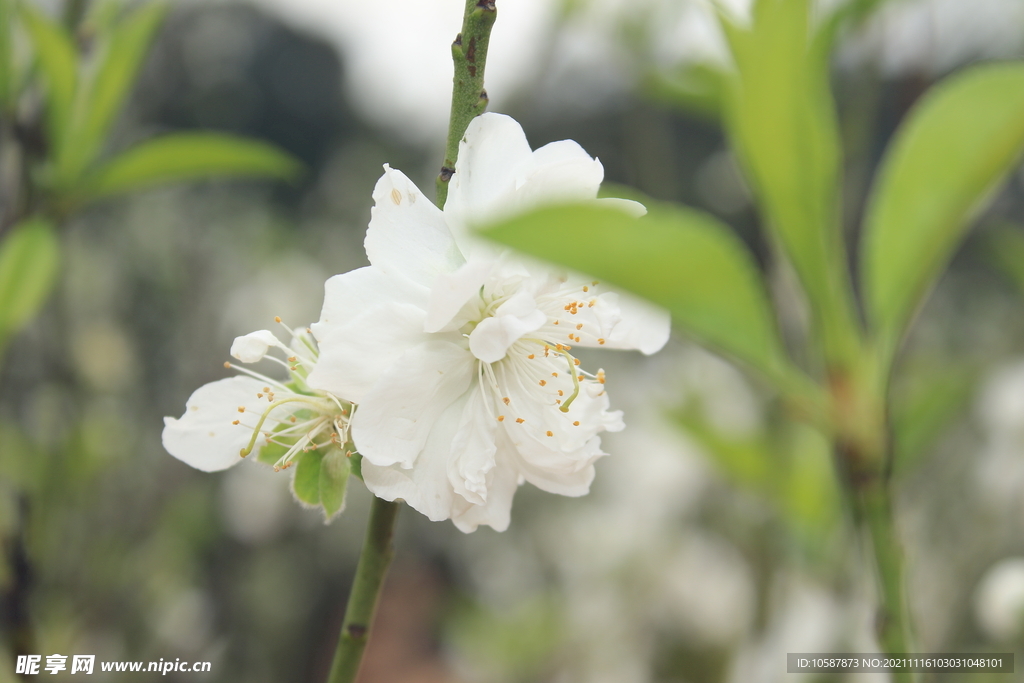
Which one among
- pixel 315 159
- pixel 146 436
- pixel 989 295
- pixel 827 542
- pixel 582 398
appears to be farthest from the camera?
pixel 315 159

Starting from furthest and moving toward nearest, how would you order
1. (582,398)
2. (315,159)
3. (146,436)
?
(315,159), (146,436), (582,398)

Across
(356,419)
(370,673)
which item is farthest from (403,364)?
(370,673)

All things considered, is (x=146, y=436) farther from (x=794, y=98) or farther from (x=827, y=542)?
(x=794, y=98)

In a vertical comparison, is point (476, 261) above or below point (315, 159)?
below

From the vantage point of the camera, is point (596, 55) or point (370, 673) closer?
point (596, 55)

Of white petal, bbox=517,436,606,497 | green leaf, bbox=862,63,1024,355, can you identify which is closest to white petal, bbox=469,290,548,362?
white petal, bbox=517,436,606,497

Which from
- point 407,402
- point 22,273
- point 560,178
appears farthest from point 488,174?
point 22,273

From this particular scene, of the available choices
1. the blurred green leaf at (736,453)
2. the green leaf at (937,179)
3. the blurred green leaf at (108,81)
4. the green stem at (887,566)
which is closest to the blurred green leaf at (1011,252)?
the blurred green leaf at (736,453)
